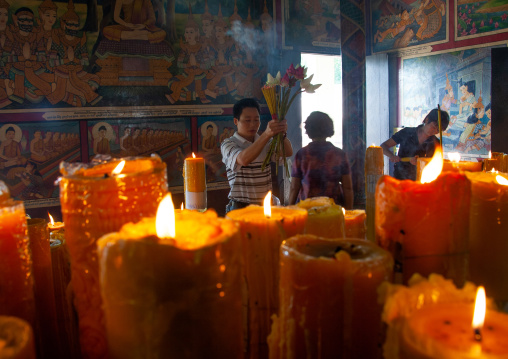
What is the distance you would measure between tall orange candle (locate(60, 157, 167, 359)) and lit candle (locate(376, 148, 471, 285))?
0.30 metres

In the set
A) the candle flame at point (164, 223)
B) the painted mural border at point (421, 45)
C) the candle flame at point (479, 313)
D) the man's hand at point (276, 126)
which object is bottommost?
the candle flame at point (479, 313)

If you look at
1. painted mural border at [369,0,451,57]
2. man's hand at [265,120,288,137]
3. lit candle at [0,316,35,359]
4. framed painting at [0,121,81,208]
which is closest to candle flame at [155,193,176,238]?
lit candle at [0,316,35,359]

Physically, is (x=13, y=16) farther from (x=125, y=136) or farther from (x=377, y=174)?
(x=377, y=174)

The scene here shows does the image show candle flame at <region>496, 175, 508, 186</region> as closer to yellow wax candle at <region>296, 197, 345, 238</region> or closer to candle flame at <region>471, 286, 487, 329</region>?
yellow wax candle at <region>296, 197, 345, 238</region>

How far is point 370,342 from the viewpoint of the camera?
453 millimetres

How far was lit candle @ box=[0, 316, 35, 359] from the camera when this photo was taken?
12.3 inches

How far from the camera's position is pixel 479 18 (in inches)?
178

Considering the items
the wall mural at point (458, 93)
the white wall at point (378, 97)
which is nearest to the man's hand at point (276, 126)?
the wall mural at point (458, 93)

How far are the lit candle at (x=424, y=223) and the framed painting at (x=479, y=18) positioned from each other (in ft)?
15.7

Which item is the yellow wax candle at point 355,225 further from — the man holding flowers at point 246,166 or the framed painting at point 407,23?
the framed painting at point 407,23

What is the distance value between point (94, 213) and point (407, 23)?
5.75 metres

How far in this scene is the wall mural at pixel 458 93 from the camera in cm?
467

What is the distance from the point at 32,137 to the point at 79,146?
41 cm

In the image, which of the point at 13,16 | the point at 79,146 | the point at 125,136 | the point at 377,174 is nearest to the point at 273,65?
the point at 125,136
